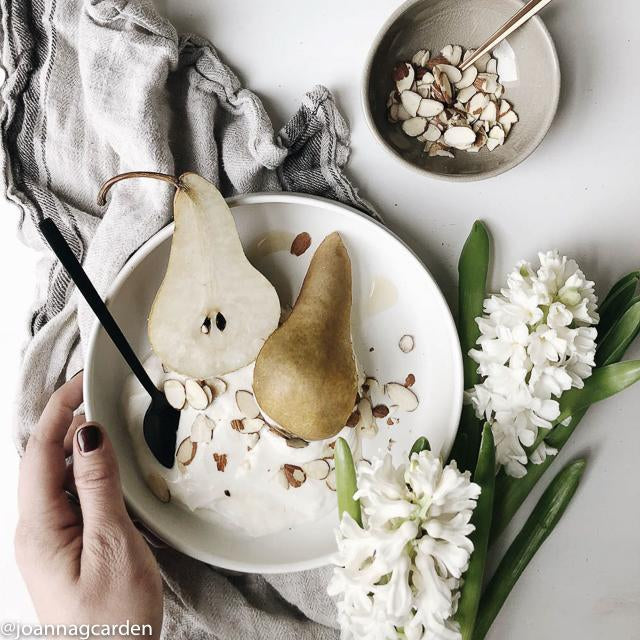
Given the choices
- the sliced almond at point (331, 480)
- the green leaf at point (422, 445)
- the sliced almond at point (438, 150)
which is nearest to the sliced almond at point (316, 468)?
the sliced almond at point (331, 480)

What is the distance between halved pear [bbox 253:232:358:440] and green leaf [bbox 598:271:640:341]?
25 cm

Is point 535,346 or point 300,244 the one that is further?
point 300,244

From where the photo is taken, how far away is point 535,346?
527 mm

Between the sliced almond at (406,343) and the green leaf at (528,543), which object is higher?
the sliced almond at (406,343)

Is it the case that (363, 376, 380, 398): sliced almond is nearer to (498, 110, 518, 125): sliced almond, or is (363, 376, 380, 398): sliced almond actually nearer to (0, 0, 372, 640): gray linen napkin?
(0, 0, 372, 640): gray linen napkin

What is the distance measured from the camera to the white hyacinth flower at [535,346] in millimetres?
527

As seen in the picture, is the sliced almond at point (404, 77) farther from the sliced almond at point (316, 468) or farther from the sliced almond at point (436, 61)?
the sliced almond at point (316, 468)

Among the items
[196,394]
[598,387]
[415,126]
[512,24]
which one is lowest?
[196,394]

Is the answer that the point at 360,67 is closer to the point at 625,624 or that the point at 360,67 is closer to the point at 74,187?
the point at 74,187

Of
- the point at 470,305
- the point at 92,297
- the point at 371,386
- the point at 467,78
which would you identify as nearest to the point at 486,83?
the point at 467,78

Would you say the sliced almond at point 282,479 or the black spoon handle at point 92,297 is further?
the sliced almond at point 282,479

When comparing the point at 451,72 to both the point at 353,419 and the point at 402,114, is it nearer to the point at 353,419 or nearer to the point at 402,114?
the point at 402,114

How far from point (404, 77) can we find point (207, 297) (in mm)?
278

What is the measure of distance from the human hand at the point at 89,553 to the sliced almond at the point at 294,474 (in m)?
0.15
